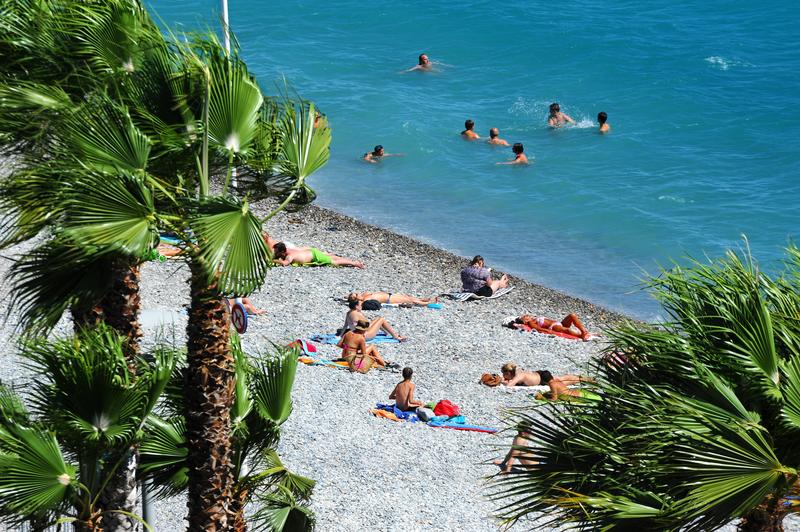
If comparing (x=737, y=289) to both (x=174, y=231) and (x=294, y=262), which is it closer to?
(x=174, y=231)

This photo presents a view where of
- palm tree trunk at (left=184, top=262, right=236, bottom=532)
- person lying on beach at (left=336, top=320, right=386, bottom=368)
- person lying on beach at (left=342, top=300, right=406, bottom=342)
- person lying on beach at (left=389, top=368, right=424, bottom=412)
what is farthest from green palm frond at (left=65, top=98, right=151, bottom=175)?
person lying on beach at (left=342, top=300, right=406, bottom=342)

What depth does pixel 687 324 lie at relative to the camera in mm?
6785

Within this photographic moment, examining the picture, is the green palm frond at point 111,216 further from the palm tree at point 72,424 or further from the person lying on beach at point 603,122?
the person lying on beach at point 603,122

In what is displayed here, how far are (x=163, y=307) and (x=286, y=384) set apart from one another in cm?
882

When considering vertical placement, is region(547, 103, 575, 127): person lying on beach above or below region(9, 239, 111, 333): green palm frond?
below

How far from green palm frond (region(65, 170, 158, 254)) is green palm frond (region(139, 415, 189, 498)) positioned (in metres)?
1.84

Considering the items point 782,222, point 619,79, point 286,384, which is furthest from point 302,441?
point 619,79

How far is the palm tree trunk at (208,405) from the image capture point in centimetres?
702

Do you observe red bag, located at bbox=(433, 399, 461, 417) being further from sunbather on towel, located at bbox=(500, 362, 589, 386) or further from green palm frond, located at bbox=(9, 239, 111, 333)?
green palm frond, located at bbox=(9, 239, 111, 333)

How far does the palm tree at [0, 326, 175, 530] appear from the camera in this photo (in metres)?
6.75

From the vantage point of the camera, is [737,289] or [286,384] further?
[286,384]

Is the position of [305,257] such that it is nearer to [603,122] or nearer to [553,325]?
[553,325]

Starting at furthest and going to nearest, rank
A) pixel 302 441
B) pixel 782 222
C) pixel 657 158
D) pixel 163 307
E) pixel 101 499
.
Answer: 1. pixel 657 158
2. pixel 782 222
3. pixel 163 307
4. pixel 302 441
5. pixel 101 499

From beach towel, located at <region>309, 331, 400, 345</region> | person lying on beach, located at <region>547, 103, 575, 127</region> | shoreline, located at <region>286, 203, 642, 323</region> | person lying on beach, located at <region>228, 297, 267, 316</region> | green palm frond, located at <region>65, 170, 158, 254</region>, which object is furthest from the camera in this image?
person lying on beach, located at <region>547, 103, 575, 127</region>
